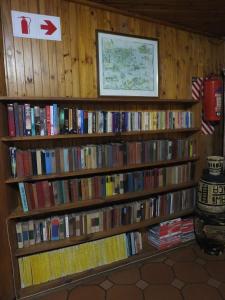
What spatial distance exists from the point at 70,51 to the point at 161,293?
85.2 inches

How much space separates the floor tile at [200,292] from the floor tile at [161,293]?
72 mm

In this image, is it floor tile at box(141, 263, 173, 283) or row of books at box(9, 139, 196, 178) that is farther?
floor tile at box(141, 263, 173, 283)

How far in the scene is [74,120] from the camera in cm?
199

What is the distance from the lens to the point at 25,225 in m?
Answer: 1.95

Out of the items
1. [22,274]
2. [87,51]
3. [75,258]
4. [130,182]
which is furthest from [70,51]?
[22,274]

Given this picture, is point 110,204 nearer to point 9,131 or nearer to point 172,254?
point 172,254

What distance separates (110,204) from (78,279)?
70 cm

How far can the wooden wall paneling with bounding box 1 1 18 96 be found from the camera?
1.81 metres

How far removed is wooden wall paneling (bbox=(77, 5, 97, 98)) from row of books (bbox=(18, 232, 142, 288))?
54.1 inches

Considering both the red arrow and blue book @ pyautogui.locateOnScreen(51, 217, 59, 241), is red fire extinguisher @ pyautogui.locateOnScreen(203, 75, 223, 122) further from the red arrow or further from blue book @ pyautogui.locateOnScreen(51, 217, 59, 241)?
blue book @ pyautogui.locateOnScreen(51, 217, 59, 241)

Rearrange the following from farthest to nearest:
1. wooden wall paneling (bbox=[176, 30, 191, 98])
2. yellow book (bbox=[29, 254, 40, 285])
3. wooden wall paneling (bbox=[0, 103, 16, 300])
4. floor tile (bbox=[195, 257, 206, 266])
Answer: wooden wall paneling (bbox=[176, 30, 191, 98]) < floor tile (bbox=[195, 257, 206, 266]) < yellow book (bbox=[29, 254, 40, 285]) < wooden wall paneling (bbox=[0, 103, 16, 300])

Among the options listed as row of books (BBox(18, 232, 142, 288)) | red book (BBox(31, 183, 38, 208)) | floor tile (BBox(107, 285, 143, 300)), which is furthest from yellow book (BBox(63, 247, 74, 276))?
red book (BBox(31, 183, 38, 208))

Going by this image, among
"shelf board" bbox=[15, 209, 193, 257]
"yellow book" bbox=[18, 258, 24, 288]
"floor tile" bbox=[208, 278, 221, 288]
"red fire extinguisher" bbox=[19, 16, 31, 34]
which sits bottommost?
"floor tile" bbox=[208, 278, 221, 288]

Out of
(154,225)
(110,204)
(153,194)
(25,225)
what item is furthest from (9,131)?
(154,225)
